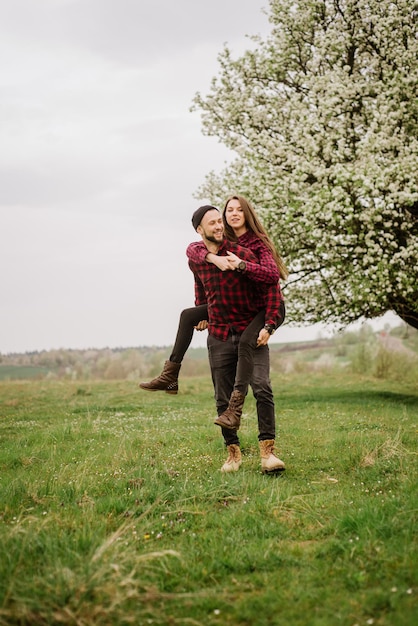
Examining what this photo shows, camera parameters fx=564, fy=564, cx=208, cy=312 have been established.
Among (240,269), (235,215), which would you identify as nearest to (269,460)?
(240,269)

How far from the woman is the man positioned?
148 mm

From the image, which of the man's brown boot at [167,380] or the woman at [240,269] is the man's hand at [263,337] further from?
the man's brown boot at [167,380]

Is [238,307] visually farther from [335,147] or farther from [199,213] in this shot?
[335,147]

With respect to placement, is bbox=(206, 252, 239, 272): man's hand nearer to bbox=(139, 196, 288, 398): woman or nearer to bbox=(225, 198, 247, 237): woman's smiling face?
bbox=(139, 196, 288, 398): woman

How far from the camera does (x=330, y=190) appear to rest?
17.9 m

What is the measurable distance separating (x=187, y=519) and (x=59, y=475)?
2.59 m

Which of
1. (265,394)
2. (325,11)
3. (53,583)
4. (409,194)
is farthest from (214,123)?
(53,583)

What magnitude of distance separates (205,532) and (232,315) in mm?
3244

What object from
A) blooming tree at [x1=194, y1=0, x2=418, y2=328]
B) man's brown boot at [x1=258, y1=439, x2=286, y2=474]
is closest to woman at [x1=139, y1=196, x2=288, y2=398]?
man's brown boot at [x1=258, y1=439, x2=286, y2=474]

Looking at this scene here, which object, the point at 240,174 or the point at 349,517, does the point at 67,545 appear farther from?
the point at 240,174

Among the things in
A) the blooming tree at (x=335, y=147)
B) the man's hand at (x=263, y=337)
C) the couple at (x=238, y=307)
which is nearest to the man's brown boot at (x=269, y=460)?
the couple at (x=238, y=307)

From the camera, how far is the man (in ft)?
25.5

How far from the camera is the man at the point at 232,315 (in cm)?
778

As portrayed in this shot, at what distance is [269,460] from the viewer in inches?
304
